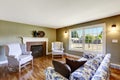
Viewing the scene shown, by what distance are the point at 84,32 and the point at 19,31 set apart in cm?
372

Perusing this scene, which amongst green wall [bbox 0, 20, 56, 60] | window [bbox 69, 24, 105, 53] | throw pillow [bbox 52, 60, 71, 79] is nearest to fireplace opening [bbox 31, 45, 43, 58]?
green wall [bbox 0, 20, 56, 60]

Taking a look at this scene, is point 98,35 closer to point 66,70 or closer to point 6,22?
point 66,70

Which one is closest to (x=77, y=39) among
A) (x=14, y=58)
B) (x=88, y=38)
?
(x=88, y=38)

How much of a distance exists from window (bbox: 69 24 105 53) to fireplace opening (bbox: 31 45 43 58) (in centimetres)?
206

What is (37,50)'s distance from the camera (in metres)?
5.52

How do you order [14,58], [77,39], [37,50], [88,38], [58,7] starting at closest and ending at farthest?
[58,7] → [14,58] → [88,38] → [77,39] → [37,50]

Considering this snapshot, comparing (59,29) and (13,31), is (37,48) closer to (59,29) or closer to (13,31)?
(13,31)

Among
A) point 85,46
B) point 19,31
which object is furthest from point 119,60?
point 19,31

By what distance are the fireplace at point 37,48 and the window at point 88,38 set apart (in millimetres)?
1917

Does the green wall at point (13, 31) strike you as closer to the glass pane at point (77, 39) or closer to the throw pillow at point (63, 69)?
the glass pane at point (77, 39)

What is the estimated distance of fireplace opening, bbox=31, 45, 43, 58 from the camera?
17.4ft

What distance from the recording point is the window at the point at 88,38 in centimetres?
403

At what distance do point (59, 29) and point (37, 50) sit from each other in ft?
7.84

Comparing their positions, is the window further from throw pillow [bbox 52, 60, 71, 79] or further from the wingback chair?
throw pillow [bbox 52, 60, 71, 79]
